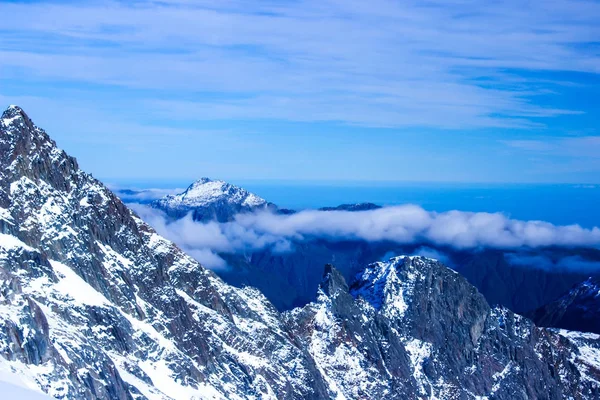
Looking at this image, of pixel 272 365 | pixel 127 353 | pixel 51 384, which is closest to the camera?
pixel 51 384

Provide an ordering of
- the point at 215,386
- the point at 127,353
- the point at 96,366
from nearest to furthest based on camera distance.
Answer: the point at 96,366 → the point at 127,353 → the point at 215,386

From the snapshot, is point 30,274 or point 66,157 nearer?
point 30,274

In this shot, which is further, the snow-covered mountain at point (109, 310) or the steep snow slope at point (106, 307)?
the steep snow slope at point (106, 307)

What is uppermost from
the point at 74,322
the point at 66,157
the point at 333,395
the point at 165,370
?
the point at 66,157

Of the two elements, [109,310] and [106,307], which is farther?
[109,310]

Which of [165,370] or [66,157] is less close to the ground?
[66,157]

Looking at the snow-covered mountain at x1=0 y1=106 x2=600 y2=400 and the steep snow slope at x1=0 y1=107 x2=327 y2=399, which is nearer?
the snow-covered mountain at x1=0 y1=106 x2=600 y2=400

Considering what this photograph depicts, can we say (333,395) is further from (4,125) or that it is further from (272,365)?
(4,125)

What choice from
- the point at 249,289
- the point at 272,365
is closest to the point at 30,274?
the point at 272,365

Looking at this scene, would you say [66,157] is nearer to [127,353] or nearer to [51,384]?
[127,353]

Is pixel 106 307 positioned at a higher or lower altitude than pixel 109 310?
higher
